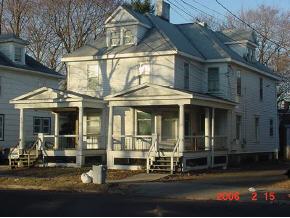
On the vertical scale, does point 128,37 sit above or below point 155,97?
above

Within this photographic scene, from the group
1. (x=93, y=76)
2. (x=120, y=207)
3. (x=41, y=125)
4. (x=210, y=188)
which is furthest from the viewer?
(x=41, y=125)

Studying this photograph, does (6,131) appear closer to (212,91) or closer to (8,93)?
(8,93)

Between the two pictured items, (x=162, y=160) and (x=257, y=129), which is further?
(x=257, y=129)

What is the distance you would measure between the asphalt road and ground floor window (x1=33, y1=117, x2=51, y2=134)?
2311cm

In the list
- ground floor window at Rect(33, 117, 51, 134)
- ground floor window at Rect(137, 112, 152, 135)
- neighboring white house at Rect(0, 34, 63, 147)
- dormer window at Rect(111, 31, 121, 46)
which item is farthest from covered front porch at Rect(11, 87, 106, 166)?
ground floor window at Rect(33, 117, 51, 134)

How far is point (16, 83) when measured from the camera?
127ft

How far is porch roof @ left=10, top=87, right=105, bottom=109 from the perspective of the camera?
2991cm

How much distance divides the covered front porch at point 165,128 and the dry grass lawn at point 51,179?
189cm

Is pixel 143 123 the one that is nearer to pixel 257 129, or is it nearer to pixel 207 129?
pixel 207 129

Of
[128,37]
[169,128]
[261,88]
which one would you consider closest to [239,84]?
[261,88]

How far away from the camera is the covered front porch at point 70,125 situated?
30.0 m

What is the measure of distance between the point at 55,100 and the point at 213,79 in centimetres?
993

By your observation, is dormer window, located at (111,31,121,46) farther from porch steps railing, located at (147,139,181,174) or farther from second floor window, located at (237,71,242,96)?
porch steps railing, located at (147,139,181,174)

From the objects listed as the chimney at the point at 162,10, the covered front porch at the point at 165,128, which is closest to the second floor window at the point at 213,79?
the covered front porch at the point at 165,128
